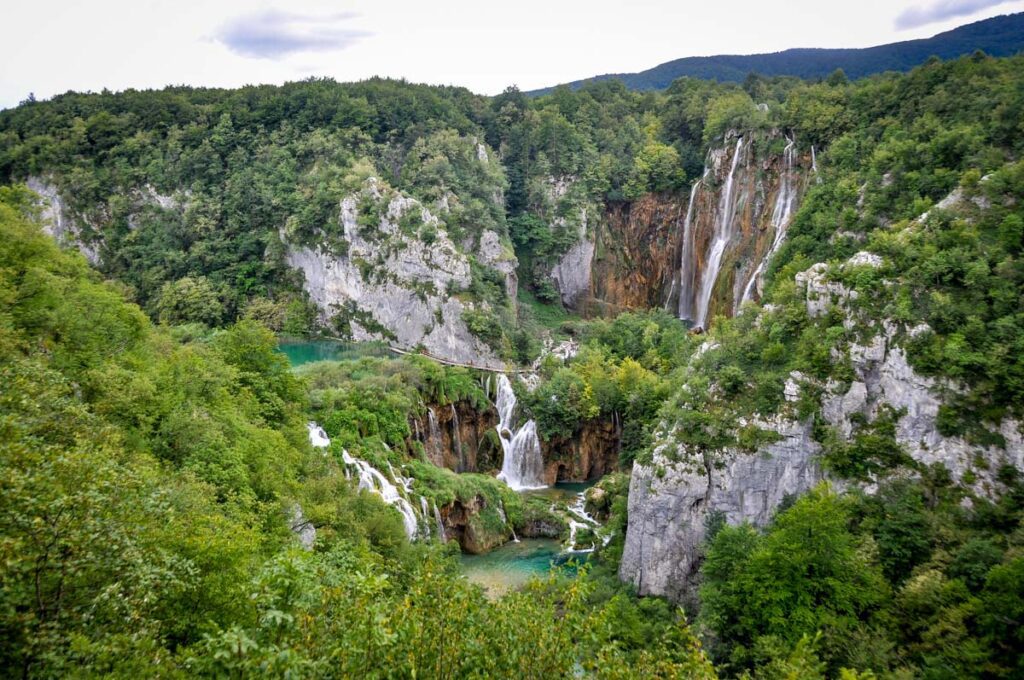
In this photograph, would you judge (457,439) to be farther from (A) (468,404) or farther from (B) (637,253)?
(B) (637,253)

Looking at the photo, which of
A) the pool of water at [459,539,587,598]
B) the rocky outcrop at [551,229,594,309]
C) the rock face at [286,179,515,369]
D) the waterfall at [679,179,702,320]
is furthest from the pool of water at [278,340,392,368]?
the waterfall at [679,179,702,320]

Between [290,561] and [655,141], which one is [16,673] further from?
[655,141]

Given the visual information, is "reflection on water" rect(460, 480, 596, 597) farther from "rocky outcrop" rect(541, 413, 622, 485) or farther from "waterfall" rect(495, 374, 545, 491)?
"rocky outcrop" rect(541, 413, 622, 485)

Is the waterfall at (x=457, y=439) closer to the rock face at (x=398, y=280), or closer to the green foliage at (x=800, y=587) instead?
the rock face at (x=398, y=280)

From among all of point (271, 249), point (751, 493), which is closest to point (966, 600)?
point (751, 493)

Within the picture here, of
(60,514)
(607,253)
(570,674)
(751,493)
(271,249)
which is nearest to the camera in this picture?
(60,514)
